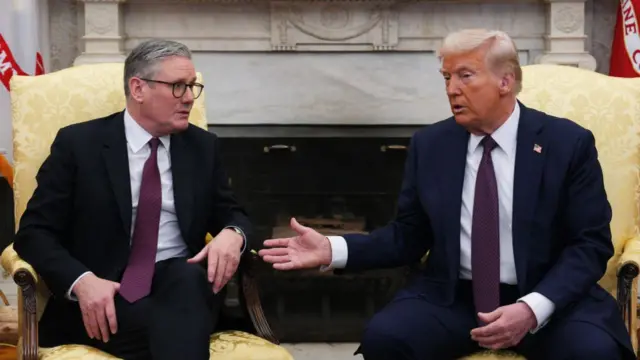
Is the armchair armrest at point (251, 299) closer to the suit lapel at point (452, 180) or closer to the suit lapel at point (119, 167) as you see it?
the suit lapel at point (119, 167)

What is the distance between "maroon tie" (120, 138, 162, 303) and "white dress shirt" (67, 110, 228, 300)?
3 centimetres

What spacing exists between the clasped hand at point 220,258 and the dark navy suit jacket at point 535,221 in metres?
0.31

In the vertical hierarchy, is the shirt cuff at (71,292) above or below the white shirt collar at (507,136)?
below

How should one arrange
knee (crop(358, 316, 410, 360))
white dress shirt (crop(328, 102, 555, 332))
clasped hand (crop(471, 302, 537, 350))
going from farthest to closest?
white dress shirt (crop(328, 102, 555, 332)) → knee (crop(358, 316, 410, 360)) → clasped hand (crop(471, 302, 537, 350))

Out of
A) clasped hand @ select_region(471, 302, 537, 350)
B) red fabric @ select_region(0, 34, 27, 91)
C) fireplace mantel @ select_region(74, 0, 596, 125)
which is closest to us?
clasped hand @ select_region(471, 302, 537, 350)

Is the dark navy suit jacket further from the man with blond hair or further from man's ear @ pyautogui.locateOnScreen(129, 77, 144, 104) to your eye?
man's ear @ pyautogui.locateOnScreen(129, 77, 144, 104)

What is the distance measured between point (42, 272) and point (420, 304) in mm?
998

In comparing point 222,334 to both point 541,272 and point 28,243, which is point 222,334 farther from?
point 541,272

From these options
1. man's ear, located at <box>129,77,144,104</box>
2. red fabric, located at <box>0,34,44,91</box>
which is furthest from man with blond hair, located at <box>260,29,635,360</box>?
red fabric, located at <box>0,34,44,91</box>

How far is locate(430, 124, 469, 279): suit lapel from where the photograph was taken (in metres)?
2.45

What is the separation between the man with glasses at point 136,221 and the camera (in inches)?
94.3

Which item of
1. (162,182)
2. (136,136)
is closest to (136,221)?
(162,182)

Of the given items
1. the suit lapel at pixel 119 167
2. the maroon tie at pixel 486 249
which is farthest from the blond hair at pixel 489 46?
the suit lapel at pixel 119 167

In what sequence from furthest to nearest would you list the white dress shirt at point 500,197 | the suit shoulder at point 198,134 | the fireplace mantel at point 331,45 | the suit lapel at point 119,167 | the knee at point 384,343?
the fireplace mantel at point 331,45, the suit shoulder at point 198,134, the suit lapel at point 119,167, the white dress shirt at point 500,197, the knee at point 384,343
